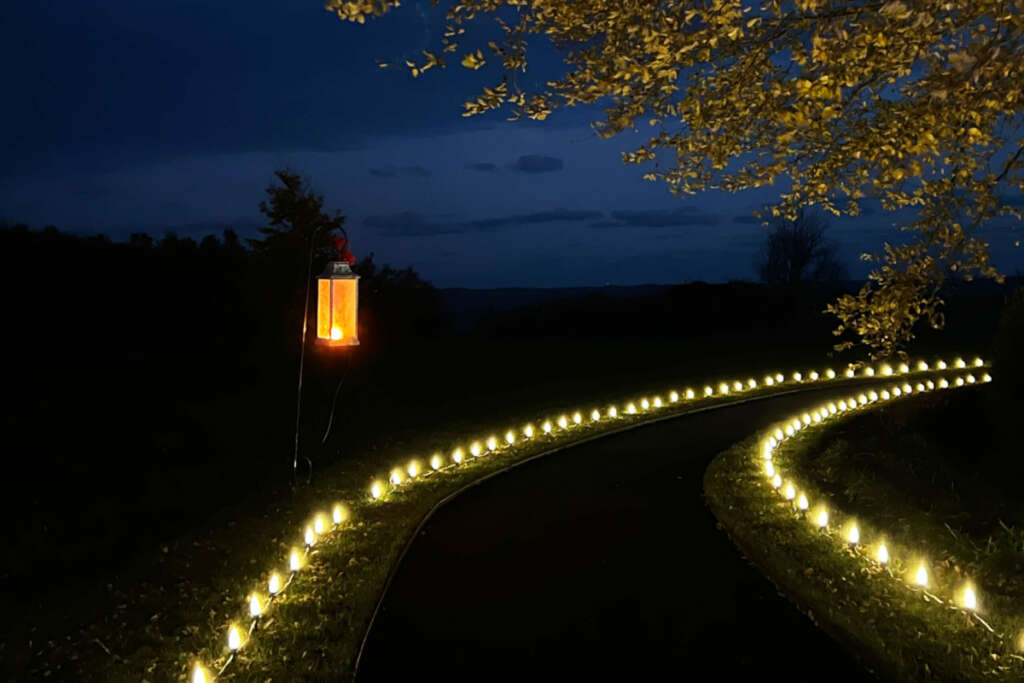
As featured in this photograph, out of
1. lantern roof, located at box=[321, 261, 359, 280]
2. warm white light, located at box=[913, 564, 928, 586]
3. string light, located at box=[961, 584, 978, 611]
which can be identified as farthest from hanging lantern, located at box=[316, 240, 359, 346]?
string light, located at box=[961, 584, 978, 611]

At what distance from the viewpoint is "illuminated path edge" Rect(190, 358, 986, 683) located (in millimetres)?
5840

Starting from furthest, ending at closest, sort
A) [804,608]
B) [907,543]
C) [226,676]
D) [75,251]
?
1. [75,251]
2. [907,543]
3. [804,608]
4. [226,676]

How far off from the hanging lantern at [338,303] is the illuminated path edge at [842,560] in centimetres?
438

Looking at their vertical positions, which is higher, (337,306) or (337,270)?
(337,270)

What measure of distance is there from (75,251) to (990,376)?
19.0 metres

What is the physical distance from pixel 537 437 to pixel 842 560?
5.85 metres

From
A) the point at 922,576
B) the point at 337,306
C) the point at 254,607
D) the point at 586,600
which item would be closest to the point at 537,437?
the point at 337,306

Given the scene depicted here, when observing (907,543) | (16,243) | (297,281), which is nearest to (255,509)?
(907,543)

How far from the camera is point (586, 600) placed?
5.92m

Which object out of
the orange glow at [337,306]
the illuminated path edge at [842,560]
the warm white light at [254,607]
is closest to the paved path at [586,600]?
the illuminated path edge at [842,560]

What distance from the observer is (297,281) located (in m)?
19.2

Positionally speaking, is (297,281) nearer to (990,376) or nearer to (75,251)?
(75,251)

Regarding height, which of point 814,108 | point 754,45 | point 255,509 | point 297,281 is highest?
point 754,45

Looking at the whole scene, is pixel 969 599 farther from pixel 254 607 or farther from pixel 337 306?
pixel 337 306
